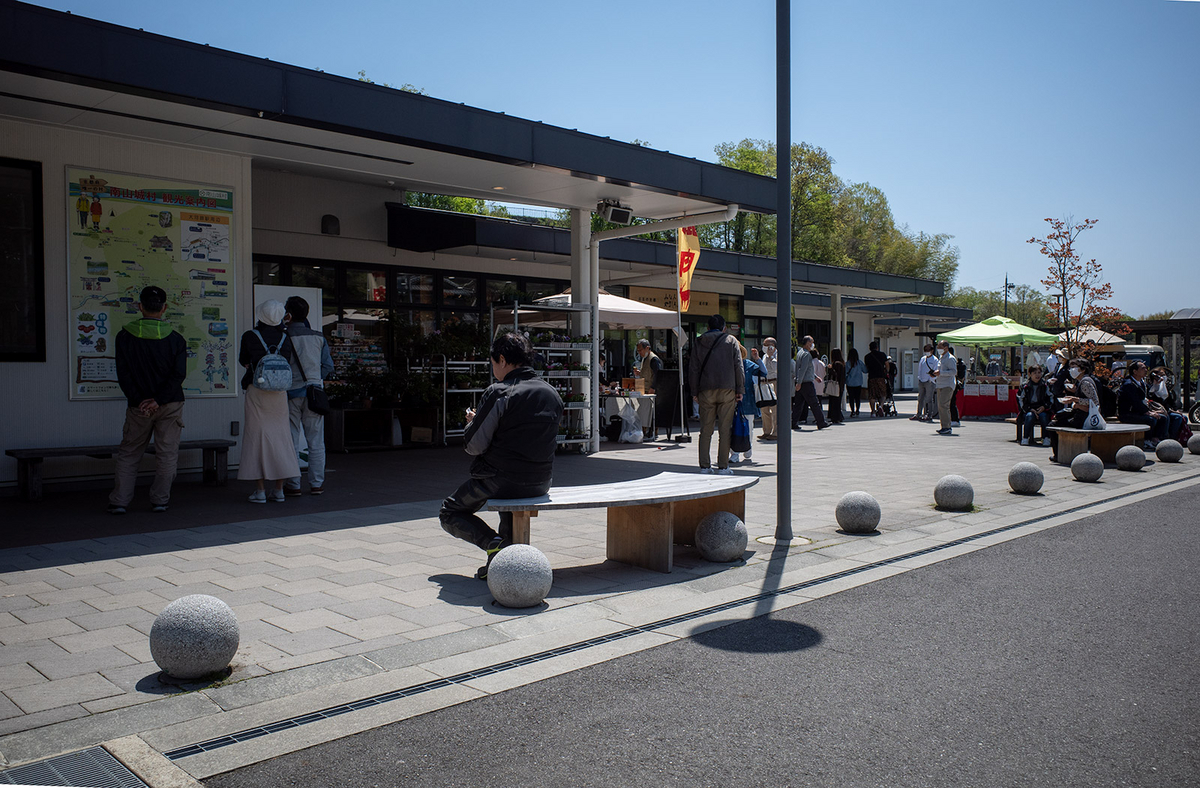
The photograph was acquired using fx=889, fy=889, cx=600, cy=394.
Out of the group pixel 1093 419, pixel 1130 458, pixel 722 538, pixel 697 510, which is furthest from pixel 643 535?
pixel 1093 419

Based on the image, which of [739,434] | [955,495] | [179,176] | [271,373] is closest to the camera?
[271,373]

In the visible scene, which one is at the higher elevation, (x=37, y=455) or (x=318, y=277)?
(x=318, y=277)

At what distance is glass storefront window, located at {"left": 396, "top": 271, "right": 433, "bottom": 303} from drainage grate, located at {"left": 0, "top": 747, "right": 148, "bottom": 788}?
14.0 meters

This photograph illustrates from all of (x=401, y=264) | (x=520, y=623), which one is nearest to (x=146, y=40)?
(x=520, y=623)

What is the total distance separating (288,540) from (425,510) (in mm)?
1676

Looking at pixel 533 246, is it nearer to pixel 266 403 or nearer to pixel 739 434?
pixel 739 434

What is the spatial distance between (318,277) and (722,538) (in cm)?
1146

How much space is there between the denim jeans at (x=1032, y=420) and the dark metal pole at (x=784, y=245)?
10683 millimetres

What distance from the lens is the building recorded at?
746 centimetres

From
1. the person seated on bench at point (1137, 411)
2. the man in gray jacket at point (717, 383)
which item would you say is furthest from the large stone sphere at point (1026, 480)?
the person seated on bench at point (1137, 411)

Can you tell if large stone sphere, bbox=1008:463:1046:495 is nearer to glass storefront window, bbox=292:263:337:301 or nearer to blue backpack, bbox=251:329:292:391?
blue backpack, bbox=251:329:292:391

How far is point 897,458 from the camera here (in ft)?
44.9

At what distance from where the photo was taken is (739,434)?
12.1 meters

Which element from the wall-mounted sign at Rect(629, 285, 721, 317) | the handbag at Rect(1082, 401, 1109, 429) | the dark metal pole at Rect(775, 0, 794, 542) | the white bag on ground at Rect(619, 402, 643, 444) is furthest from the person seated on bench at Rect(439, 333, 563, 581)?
the wall-mounted sign at Rect(629, 285, 721, 317)
